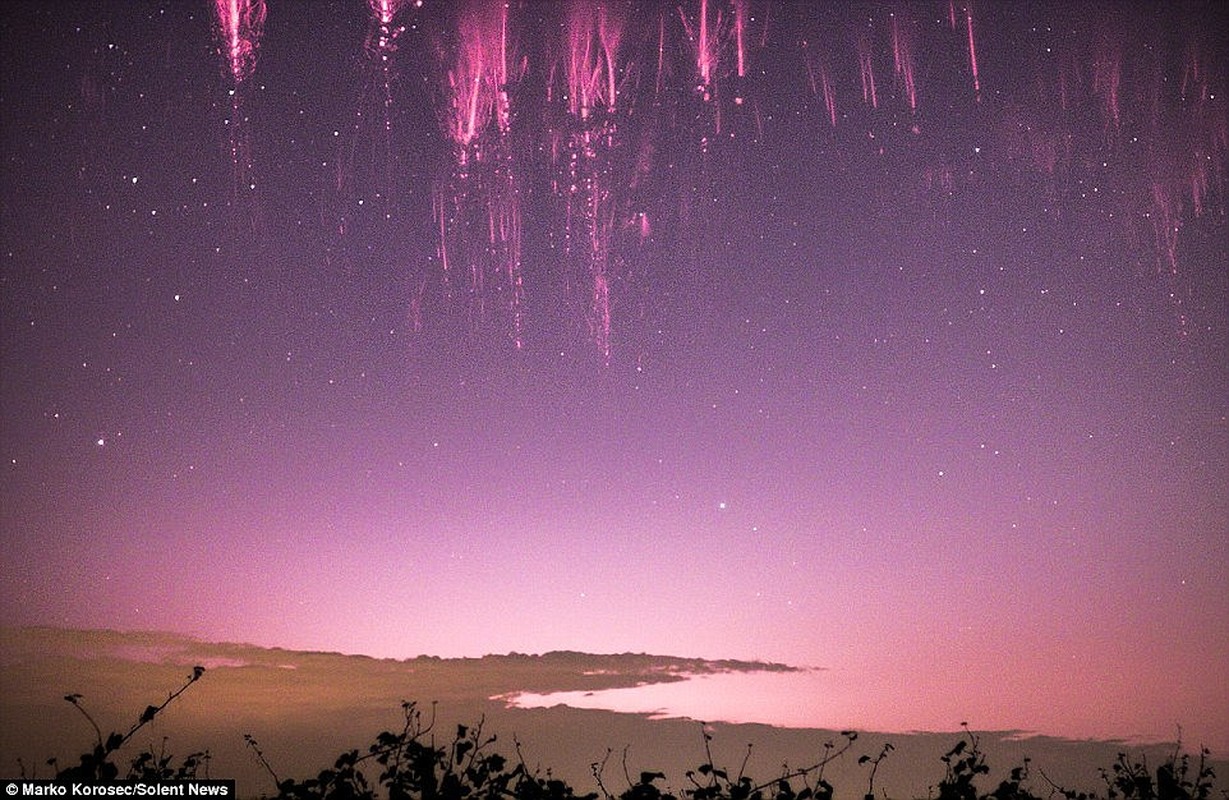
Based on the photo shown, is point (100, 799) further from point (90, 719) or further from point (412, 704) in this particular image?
point (412, 704)

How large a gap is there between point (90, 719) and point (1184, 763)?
7.47 m

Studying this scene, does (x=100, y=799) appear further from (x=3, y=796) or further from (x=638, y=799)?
(x=638, y=799)

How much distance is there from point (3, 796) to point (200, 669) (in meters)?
2.78

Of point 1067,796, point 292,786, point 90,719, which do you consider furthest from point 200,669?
point 1067,796

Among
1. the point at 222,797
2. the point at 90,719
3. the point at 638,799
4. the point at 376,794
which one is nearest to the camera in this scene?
the point at 90,719

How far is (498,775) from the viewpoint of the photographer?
5.80 m

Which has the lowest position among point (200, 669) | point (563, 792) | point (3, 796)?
point (3, 796)

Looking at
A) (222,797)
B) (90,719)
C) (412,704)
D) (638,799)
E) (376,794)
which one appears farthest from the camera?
(222,797)

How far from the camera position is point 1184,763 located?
24.1ft

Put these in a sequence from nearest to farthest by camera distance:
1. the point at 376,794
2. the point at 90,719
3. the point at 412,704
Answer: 1. the point at 90,719
2. the point at 376,794
3. the point at 412,704

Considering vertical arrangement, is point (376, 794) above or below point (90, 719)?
below

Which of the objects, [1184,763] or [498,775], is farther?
[1184,763]

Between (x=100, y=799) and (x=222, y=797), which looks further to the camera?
(x=222, y=797)

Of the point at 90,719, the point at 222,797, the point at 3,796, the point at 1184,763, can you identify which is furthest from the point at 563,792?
the point at 1184,763
